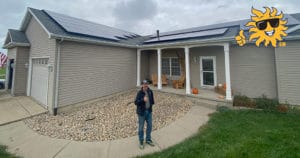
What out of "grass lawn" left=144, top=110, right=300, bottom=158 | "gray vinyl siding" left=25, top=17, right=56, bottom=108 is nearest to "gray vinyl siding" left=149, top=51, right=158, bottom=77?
"grass lawn" left=144, top=110, right=300, bottom=158

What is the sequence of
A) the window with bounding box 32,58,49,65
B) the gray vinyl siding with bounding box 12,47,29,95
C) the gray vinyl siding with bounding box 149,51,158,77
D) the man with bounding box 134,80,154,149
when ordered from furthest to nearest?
1. the gray vinyl siding with bounding box 149,51,158,77
2. the gray vinyl siding with bounding box 12,47,29,95
3. the window with bounding box 32,58,49,65
4. the man with bounding box 134,80,154,149

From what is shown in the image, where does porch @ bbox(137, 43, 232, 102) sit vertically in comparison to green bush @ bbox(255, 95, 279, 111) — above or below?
above

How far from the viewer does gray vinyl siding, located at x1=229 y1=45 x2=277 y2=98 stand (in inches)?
264

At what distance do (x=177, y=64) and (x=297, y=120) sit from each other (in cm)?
684

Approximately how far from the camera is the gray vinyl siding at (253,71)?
670cm

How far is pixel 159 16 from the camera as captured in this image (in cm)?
1895

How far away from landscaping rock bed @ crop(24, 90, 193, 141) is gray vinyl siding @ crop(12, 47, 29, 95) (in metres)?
5.05

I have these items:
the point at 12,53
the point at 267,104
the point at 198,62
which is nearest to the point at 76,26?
the point at 12,53

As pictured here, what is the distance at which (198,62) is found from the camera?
8.97 m

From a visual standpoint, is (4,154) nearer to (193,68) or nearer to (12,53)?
(193,68)

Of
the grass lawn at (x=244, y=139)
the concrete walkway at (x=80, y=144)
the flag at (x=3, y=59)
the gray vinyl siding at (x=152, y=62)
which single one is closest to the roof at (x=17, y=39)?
the flag at (x=3, y=59)

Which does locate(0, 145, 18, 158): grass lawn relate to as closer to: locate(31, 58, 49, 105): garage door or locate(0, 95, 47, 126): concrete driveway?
locate(0, 95, 47, 126): concrete driveway

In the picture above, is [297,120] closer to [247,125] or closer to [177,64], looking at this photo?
[247,125]

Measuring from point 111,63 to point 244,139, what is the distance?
7.24 meters
